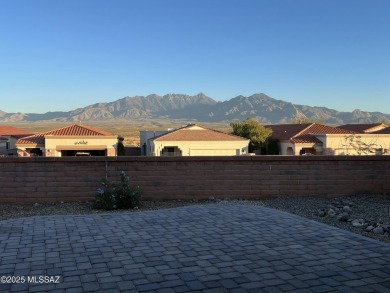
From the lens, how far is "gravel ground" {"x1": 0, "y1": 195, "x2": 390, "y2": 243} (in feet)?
32.6

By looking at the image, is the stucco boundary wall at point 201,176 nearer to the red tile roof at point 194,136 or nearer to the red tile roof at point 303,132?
the red tile roof at point 194,136

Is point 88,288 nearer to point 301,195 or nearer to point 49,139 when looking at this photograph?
point 301,195

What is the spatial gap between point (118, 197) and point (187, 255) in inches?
192

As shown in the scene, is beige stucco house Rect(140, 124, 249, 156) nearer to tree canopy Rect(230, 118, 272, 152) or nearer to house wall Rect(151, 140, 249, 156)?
house wall Rect(151, 140, 249, 156)

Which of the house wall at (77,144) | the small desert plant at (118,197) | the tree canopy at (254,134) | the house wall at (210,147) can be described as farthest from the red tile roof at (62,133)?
the small desert plant at (118,197)

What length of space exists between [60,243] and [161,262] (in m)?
2.03

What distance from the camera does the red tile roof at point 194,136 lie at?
53656 mm

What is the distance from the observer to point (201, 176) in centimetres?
1238

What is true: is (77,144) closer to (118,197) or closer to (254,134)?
(254,134)

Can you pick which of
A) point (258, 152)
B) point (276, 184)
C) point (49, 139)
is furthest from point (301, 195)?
point (258, 152)

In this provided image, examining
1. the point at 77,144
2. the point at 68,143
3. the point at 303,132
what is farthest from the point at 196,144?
the point at 303,132

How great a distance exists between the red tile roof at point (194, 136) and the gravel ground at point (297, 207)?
40.8 metres

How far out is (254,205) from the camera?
11.3 m

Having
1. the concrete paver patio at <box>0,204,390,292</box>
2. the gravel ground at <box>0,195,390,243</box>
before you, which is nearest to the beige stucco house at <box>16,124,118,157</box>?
the gravel ground at <box>0,195,390,243</box>
